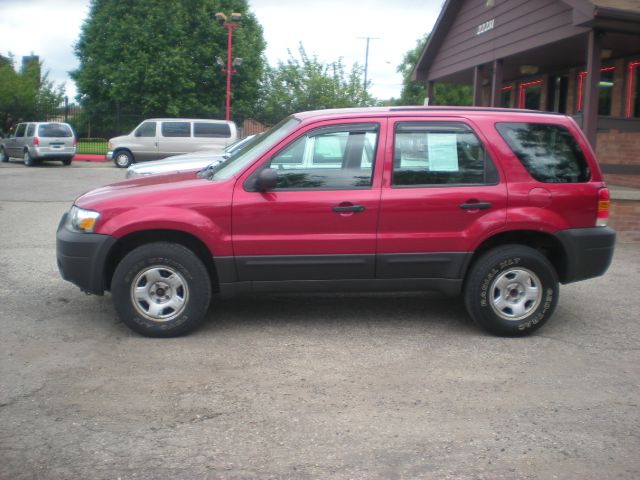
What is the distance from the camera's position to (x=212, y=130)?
27484 mm

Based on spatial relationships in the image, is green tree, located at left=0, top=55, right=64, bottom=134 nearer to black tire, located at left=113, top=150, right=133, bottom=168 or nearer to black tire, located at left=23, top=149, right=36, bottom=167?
black tire, located at left=23, top=149, right=36, bottom=167

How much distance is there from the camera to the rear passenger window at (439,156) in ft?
19.2

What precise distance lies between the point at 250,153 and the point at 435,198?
159cm

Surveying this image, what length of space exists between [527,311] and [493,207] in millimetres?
897

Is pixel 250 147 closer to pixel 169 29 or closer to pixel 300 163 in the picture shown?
pixel 300 163

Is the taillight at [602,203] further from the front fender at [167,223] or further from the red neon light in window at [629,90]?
the red neon light in window at [629,90]

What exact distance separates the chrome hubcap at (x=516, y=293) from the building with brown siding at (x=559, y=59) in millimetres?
7052

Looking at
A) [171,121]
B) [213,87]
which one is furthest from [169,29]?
[171,121]

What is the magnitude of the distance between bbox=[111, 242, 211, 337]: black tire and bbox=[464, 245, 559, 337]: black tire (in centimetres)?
218

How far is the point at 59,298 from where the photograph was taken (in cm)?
699

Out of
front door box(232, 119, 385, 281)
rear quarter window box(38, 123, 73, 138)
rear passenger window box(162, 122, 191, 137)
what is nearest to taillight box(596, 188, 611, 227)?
front door box(232, 119, 385, 281)

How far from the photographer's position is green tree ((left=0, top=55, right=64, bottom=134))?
39875mm

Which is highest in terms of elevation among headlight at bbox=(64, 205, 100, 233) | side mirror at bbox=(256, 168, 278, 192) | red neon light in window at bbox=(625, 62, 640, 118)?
red neon light in window at bbox=(625, 62, 640, 118)

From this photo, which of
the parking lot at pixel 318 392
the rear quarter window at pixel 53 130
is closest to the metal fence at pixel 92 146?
the rear quarter window at pixel 53 130
